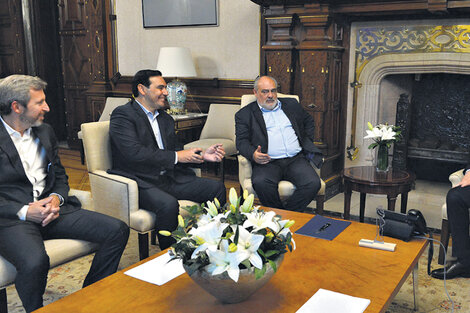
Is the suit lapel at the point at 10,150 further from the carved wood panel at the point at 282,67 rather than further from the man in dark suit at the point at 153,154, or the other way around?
the carved wood panel at the point at 282,67

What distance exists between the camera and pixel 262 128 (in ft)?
11.5

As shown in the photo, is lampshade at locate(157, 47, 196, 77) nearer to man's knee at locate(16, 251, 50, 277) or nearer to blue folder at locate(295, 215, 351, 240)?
blue folder at locate(295, 215, 351, 240)

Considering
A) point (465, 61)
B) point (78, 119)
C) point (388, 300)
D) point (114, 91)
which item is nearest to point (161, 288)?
point (388, 300)

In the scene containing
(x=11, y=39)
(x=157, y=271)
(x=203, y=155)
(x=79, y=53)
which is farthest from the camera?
(x=11, y=39)

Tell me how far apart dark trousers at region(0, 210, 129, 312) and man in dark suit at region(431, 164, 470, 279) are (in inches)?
71.8

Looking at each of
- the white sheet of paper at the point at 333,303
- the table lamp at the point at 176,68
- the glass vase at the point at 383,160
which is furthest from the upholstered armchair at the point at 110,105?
the white sheet of paper at the point at 333,303

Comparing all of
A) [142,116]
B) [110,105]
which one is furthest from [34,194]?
[110,105]

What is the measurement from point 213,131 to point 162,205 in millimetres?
2207

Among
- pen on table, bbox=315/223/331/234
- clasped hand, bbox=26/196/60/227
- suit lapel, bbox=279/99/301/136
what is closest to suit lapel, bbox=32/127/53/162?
clasped hand, bbox=26/196/60/227

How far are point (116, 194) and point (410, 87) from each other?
3.08 metres

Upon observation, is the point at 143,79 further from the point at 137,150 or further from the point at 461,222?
the point at 461,222

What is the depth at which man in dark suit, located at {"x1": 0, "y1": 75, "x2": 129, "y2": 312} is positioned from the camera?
219 centimetres

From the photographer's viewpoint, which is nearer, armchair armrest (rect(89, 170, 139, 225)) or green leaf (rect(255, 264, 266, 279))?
green leaf (rect(255, 264, 266, 279))

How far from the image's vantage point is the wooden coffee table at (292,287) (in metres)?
1.63
